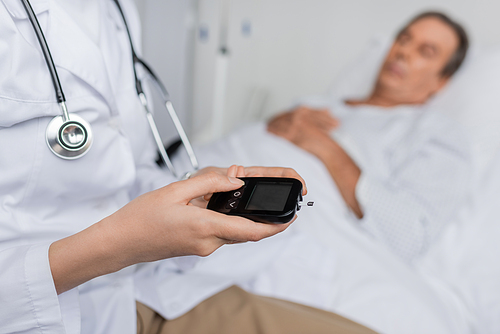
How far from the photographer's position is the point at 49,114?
1.67 ft

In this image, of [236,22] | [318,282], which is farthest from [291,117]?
[236,22]

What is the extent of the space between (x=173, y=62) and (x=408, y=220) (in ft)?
4.81

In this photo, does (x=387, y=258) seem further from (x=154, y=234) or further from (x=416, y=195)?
(x=154, y=234)

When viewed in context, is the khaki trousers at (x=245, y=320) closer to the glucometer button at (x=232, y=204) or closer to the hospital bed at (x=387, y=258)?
the hospital bed at (x=387, y=258)

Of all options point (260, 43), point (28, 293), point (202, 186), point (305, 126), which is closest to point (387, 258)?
point (305, 126)

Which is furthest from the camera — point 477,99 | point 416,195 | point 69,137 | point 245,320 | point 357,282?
point 477,99

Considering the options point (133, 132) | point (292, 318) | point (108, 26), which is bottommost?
point (292, 318)

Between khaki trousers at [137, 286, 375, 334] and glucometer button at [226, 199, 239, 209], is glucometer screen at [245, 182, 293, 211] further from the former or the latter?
khaki trousers at [137, 286, 375, 334]

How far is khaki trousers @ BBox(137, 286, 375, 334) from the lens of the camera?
63 cm

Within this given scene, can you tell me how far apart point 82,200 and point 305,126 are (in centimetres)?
86

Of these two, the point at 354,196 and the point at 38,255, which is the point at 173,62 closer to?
the point at 354,196

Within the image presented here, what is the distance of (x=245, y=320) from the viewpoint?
0.64 meters

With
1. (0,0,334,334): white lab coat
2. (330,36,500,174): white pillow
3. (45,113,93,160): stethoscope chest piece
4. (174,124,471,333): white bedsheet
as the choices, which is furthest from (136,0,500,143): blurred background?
(45,113,93,160): stethoscope chest piece

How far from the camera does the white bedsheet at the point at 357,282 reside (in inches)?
29.6
